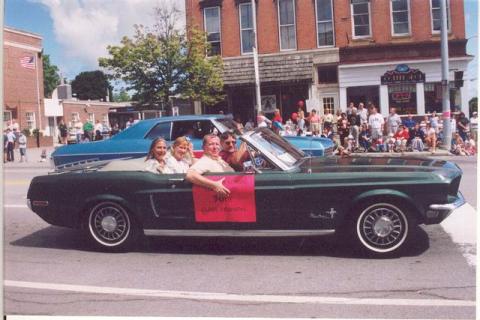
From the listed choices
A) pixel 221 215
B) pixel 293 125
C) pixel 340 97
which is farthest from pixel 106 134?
pixel 221 215

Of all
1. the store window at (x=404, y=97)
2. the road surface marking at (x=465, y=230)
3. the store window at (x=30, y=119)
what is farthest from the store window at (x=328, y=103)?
the road surface marking at (x=465, y=230)

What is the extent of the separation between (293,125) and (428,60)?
310 inches

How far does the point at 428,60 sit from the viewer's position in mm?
23906

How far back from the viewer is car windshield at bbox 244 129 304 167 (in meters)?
5.65

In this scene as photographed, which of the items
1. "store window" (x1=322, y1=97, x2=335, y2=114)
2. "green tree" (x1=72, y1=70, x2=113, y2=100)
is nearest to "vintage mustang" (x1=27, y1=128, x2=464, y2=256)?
"store window" (x1=322, y1=97, x2=335, y2=114)

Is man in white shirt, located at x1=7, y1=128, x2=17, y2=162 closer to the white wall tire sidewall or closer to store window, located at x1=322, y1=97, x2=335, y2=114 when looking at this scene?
store window, located at x1=322, y1=97, x2=335, y2=114

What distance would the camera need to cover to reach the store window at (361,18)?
24.5 m

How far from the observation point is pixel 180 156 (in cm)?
636

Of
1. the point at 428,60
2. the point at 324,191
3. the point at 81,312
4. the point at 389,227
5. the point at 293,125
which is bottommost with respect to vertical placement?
the point at 81,312

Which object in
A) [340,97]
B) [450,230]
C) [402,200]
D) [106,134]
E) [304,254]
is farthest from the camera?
[340,97]

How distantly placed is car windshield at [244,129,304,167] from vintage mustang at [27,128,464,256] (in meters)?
0.02

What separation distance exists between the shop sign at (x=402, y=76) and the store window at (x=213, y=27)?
8132 mm

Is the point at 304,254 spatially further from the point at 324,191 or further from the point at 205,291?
the point at 205,291

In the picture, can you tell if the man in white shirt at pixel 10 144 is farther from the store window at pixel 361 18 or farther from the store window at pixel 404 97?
the store window at pixel 404 97
